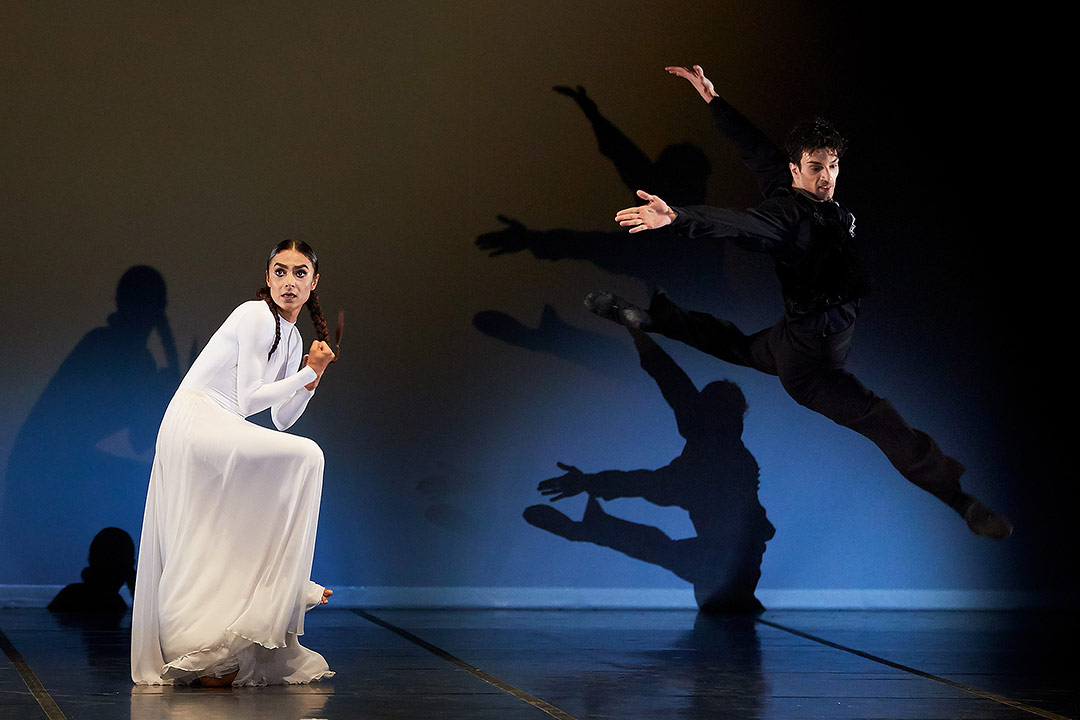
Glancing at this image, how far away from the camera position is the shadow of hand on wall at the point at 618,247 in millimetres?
5547

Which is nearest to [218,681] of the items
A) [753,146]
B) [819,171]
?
A: [819,171]

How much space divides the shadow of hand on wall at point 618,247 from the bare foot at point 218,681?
7.71 ft

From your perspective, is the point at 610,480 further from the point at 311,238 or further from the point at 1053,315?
the point at 1053,315

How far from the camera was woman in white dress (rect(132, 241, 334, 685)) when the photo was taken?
3.44m

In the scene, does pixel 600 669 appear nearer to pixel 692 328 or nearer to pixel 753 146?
pixel 692 328

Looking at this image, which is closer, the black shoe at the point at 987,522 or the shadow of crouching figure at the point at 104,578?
the black shoe at the point at 987,522

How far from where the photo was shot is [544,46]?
5.59m

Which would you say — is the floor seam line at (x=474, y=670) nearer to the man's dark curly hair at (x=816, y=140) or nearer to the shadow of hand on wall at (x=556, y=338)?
the shadow of hand on wall at (x=556, y=338)

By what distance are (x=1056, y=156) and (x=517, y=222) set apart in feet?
8.73

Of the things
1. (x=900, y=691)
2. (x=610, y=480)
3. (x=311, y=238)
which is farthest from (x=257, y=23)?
(x=900, y=691)

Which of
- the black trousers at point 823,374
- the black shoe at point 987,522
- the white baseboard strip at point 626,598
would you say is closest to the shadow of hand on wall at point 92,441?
the white baseboard strip at point 626,598

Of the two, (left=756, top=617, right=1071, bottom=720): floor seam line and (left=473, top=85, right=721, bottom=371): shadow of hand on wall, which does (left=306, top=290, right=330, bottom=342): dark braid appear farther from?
(left=756, top=617, right=1071, bottom=720): floor seam line

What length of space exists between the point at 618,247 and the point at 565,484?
3.58ft

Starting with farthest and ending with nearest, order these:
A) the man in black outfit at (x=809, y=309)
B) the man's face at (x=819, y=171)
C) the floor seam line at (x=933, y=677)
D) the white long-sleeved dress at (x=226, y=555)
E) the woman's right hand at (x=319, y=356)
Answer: the man's face at (x=819, y=171) < the man in black outfit at (x=809, y=309) < the woman's right hand at (x=319, y=356) < the white long-sleeved dress at (x=226, y=555) < the floor seam line at (x=933, y=677)
